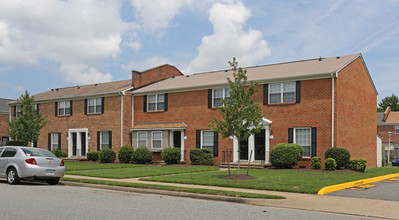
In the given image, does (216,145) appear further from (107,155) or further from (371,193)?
(371,193)

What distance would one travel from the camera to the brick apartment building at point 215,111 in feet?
70.5

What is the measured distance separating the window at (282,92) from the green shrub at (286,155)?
2.81 m

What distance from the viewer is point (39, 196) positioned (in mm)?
10953

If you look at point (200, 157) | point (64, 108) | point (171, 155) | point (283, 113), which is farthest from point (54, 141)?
point (283, 113)

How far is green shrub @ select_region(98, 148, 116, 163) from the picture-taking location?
1076 inches

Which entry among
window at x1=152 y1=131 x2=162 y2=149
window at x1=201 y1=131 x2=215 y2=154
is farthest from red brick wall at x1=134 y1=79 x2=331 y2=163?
window at x1=152 y1=131 x2=162 y2=149

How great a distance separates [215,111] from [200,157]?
3.06 meters

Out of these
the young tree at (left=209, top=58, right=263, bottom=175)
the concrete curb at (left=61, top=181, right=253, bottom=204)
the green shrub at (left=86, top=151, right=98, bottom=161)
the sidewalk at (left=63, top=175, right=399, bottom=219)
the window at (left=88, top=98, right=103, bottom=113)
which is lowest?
the green shrub at (left=86, top=151, right=98, bottom=161)

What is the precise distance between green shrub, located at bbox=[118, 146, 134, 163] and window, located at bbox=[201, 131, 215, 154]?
512 centimetres

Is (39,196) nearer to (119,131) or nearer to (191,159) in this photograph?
(191,159)

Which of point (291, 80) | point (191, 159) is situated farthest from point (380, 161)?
point (191, 159)

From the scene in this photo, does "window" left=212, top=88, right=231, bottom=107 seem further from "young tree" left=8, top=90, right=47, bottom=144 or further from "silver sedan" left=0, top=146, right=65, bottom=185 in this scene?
"silver sedan" left=0, top=146, right=65, bottom=185

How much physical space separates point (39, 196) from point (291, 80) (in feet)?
50.2

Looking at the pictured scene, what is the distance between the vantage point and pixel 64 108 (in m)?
32.5
